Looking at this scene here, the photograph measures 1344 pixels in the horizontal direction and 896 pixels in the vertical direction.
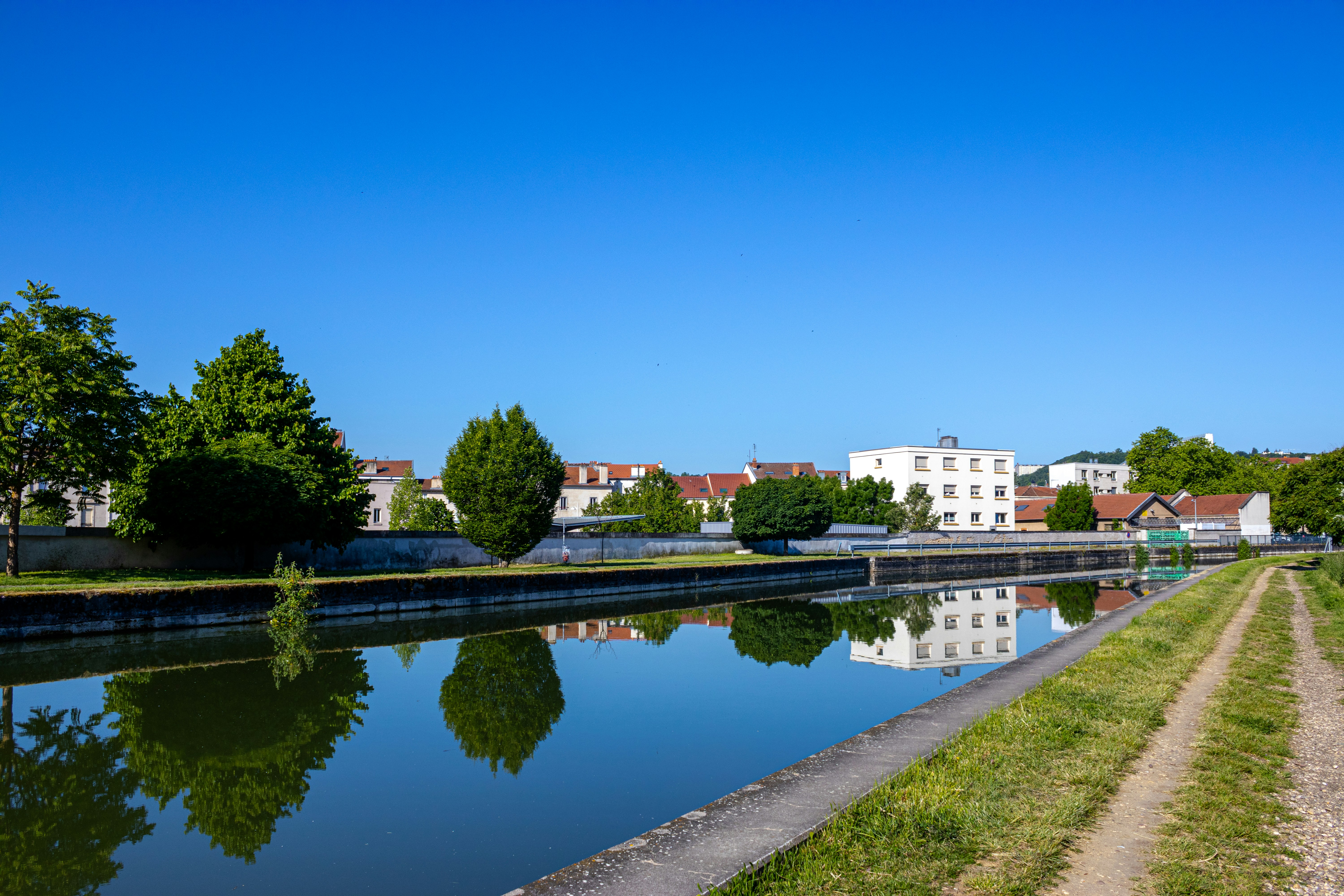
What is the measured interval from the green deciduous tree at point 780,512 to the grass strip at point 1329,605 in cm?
2654

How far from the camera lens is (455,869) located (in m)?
5.99

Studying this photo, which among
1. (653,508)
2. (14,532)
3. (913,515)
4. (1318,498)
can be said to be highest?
(1318,498)

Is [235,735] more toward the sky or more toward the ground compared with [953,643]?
more toward the sky

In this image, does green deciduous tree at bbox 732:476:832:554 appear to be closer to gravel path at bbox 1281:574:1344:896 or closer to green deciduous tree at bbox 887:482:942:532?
green deciduous tree at bbox 887:482:942:532

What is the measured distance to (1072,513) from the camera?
69.1 metres

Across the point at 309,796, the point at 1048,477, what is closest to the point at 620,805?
the point at 309,796

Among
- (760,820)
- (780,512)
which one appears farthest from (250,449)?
(780,512)

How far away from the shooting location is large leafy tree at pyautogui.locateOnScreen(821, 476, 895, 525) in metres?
67.3

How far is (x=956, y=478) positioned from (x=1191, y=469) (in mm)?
37601

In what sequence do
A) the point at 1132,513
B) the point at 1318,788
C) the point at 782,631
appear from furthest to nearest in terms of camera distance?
the point at 1132,513, the point at 782,631, the point at 1318,788

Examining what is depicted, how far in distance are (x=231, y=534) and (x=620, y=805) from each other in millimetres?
24734

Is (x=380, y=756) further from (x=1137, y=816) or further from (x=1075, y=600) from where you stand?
(x=1075, y=600)

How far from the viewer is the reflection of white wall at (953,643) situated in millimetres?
16922

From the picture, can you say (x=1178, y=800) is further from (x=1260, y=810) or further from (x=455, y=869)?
(x=455, y=869)
